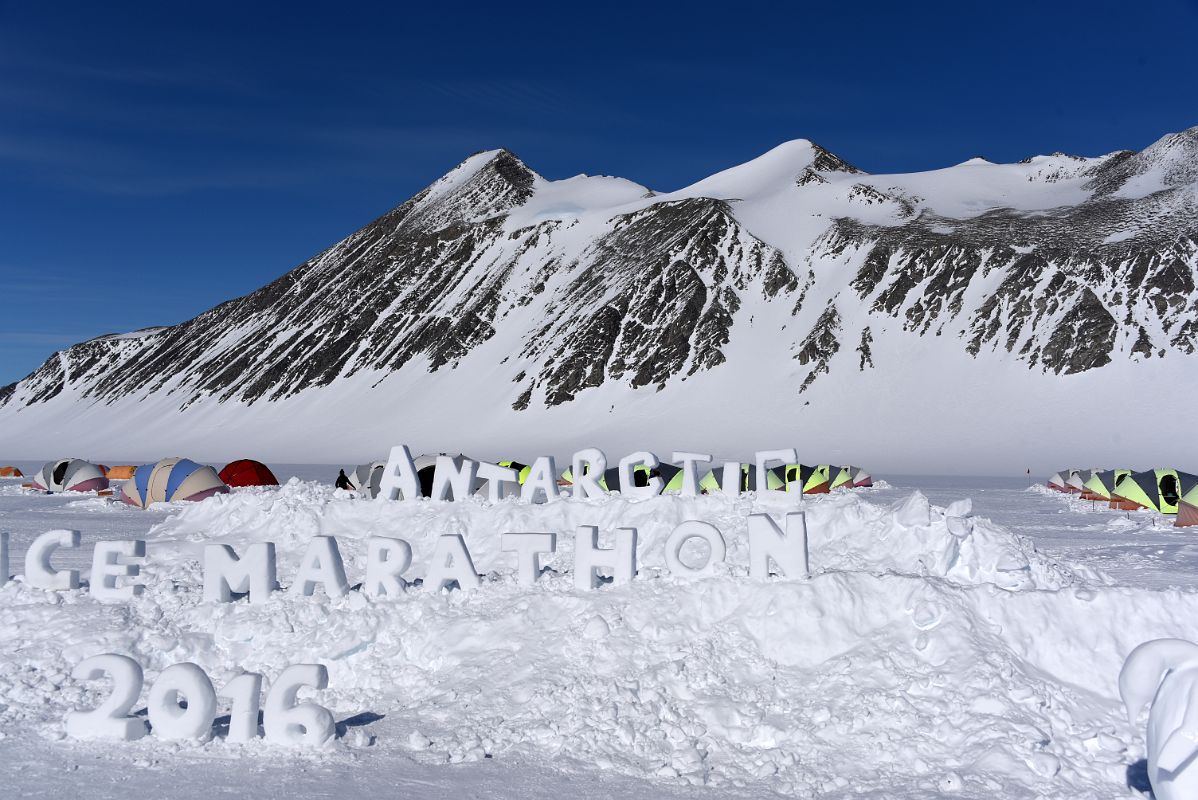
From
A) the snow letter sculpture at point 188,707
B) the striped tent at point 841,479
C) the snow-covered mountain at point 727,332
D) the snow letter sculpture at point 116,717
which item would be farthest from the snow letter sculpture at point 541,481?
the snow-covered mountain at point 727,332

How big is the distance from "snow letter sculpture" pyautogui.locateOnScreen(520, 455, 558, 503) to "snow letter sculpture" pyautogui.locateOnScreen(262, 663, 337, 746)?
37.9 feet

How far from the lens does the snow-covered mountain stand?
78.3 m

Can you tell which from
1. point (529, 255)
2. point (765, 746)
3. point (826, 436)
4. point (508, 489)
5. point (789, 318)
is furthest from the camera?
point (529, 255)

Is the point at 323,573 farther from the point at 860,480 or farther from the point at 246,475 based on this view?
the point at 860,480

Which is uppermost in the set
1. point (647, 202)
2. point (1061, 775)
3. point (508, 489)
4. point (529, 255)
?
point (647, 202)

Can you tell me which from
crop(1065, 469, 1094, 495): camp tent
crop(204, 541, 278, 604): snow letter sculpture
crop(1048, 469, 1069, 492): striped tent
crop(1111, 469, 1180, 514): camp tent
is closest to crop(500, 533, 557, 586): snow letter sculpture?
crop(204, 541, 278, 604): snow letter sculpture

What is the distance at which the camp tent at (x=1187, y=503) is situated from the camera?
2802 cm

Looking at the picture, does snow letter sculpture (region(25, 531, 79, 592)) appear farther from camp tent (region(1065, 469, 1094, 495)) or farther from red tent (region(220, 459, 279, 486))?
camp tent (region(1065, 469, 1094, 495))

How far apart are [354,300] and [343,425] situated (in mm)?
32105

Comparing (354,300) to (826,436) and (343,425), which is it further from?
(826,436)

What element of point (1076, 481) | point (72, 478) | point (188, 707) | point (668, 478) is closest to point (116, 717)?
point (188, 707)

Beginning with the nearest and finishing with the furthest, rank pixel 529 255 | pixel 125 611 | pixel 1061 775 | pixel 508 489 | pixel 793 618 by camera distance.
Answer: pixel 1061 775
pixel 793 618
pixel 125 611
pixel 508 489
pixel 529 255

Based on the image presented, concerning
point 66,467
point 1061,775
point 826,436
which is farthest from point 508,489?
point 826,436

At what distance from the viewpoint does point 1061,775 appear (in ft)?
28.8
